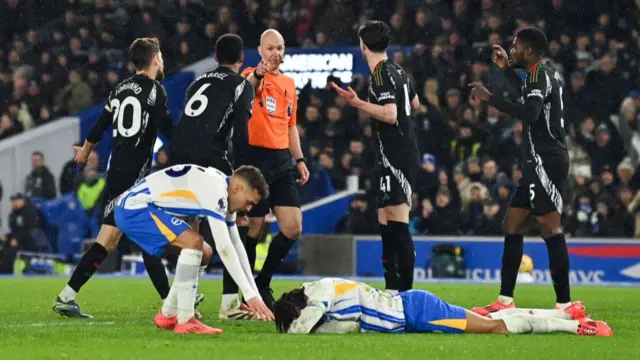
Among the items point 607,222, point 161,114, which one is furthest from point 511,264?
point 607,222

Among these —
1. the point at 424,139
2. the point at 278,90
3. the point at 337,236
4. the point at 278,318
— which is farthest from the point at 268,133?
the point at 424,139

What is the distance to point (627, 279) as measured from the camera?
18.1 meters

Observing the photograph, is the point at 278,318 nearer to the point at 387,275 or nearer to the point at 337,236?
the point at 387,275

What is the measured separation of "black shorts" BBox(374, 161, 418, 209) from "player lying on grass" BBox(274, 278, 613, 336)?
1.97m

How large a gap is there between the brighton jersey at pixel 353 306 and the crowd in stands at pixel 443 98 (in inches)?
447

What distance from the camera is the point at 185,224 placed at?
27.1ft

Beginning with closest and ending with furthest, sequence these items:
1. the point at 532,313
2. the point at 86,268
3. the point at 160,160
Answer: the point at 532,313 → the point at 86,268 → the point at 160,160

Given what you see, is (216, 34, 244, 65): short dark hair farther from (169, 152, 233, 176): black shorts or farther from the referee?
(169, 152, 233, 176): black shorts

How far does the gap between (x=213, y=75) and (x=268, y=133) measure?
83cm

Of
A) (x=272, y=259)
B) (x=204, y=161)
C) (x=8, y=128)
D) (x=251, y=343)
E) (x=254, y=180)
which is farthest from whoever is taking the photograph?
(x=8, y=128)

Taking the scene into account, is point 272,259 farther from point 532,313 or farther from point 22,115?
point 22,115

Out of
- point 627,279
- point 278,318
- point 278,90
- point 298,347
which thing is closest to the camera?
point 298,347

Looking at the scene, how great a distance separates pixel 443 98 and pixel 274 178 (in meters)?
11.3

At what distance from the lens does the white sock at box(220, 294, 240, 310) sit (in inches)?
391
